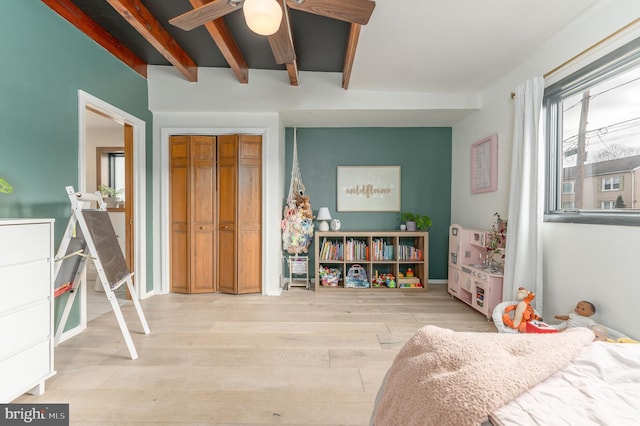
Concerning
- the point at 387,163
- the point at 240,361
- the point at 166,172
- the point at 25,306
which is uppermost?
the point at 387,163

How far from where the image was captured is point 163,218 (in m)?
3.46

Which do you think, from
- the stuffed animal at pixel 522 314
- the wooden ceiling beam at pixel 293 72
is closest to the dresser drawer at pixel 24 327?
the wooden ceiling beam at pixel 293 72

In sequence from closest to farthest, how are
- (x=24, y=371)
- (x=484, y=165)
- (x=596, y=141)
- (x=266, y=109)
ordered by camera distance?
(x=24, y=371), (x=596, y=141), (x=484, y=165), (x=266, y=109)

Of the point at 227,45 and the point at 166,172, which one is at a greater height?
the point at 227,45

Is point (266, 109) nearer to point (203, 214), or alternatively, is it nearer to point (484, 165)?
point (203, 214)

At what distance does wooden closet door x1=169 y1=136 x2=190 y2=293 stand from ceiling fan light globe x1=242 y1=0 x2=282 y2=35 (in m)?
2.39

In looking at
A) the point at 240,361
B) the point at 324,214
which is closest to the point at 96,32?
the point at 324,214

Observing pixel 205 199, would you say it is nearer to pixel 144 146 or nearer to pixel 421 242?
pixel 144 146

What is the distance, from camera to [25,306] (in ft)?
4.98

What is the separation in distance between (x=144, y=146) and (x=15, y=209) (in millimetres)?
A: 1591

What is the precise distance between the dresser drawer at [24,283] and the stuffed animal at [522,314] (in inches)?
A: 127

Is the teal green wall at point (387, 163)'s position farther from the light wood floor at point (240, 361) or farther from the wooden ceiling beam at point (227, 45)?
the light wood floor at point (240, 361)

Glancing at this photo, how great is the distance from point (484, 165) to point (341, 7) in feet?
8.18

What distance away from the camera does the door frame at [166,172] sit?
3.44 meters
